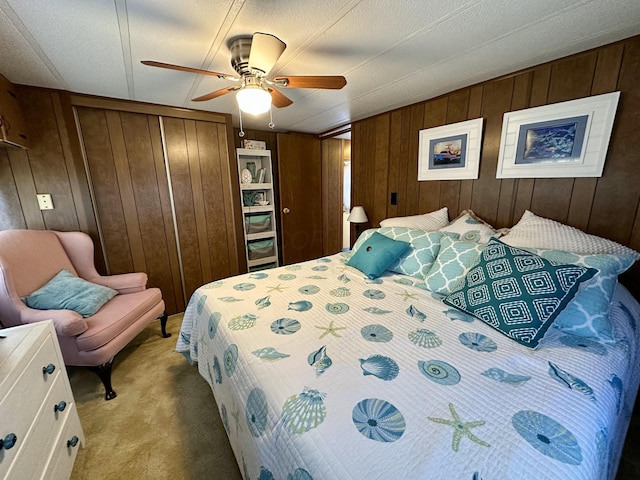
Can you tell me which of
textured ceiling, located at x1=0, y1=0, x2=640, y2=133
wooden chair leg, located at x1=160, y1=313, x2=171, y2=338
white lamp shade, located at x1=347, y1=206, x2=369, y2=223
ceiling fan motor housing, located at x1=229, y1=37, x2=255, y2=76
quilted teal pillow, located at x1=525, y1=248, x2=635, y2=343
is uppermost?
textured ceiling, located at x1=0, y1=0, x2=640, y2=133

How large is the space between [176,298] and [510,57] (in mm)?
3599

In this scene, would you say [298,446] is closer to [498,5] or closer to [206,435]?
[206,435]

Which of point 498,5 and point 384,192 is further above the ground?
point 498,5

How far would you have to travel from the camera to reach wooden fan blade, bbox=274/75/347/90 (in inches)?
55.2

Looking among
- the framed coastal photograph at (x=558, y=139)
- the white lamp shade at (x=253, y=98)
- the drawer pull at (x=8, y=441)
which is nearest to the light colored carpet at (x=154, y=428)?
the drawer pull at (x=8, y=441)

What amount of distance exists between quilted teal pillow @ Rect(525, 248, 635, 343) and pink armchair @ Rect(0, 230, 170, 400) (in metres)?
2.59

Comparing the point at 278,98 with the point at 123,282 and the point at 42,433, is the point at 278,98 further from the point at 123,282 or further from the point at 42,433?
the point at 42,433

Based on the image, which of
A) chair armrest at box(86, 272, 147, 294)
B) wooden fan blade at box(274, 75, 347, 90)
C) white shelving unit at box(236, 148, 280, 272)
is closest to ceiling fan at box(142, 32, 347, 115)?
wooden fan blade at box(274, 75, 347, 90)

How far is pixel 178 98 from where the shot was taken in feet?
7.44

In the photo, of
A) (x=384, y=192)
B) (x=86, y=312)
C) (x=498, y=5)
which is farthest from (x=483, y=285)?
(x=86, y=312)

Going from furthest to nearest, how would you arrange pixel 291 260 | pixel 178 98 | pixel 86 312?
pixel 291 260 → pixel 178 98 → pixel 86 312

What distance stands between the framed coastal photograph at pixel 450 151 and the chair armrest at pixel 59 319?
2872 mm

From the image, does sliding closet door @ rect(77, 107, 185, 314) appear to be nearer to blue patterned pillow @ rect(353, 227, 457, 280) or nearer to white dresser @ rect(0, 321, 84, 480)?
white dresser @ rect(0, 321, 84, 480)

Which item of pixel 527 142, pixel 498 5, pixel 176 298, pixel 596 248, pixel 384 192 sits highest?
pixel 498 5
